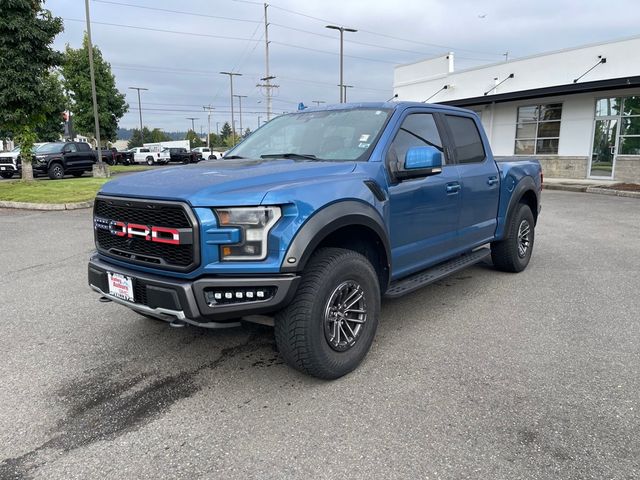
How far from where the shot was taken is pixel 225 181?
119 inches

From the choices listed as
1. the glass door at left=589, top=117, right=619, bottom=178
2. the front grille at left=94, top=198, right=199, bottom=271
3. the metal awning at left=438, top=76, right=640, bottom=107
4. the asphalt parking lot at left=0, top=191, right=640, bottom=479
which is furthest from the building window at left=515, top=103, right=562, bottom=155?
the front grille at left=94, top=198, right=199, bottom=271

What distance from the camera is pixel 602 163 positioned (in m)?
19.0

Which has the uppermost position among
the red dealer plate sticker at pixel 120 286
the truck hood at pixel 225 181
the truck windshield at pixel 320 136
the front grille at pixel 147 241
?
the truck windshield at pixel 320 136

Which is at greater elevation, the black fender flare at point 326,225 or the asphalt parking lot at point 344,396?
the black fender flare at point 326,225

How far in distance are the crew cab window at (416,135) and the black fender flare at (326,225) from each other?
709mm

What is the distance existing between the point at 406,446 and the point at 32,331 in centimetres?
345

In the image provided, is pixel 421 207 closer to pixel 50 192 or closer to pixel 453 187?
pixel 453 187

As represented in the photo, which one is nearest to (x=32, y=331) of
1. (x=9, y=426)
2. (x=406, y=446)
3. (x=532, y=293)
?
(x=9, y=426)

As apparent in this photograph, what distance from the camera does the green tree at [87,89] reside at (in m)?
28.8

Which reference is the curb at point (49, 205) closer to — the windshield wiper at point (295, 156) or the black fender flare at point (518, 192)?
the windshield wiper at point (295, 156)

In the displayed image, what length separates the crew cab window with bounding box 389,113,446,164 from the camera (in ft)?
13.0

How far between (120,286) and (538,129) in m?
21.2

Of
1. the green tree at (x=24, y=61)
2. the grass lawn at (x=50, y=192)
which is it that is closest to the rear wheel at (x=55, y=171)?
the grass lawn at (x=50, y=192)

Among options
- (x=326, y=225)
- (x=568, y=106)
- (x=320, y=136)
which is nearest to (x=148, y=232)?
(x=326, y=225)
